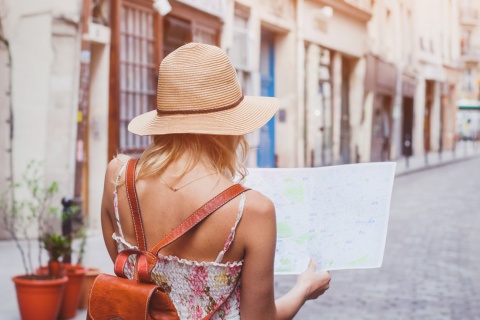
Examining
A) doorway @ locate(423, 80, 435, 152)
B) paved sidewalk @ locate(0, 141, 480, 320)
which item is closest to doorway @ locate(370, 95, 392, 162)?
doorway @ locate(423, 80, 435, 152)

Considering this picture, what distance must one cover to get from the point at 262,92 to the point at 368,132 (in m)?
9.81

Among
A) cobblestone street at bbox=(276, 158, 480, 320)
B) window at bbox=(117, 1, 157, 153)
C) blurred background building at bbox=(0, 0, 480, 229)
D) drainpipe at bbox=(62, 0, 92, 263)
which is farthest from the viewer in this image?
window at bbox=(117, 1, 157, 153)

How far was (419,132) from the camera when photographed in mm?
41375

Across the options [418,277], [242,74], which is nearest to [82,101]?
[418,277]

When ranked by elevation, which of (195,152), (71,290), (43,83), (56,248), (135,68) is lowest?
(71,290)

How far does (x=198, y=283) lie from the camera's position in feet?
7.46

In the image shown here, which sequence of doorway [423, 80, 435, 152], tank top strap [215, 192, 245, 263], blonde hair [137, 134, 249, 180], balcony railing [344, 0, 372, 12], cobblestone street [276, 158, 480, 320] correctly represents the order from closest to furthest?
tank top strap [215, 192, 245, 263] < blonde hair [137, 134, 249, 180] < cobblestone street [276, 158, 480, 320] < balcony railing [344, 0, 372, 12] < doorway [423, 80, 435, 152]

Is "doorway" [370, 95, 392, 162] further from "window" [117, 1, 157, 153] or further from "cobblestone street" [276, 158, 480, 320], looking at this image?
"window" [117, 1, 157, 153]

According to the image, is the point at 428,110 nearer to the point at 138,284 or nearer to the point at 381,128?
the point at 381,128

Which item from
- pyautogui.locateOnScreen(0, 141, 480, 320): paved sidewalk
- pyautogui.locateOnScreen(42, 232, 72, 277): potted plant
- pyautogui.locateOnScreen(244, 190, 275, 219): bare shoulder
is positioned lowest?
pyautogui.locateOnScreen(0, 141, 480, 320): paved sidewalk

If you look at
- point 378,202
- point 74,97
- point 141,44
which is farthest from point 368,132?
point 378,202

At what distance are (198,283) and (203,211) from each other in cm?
21

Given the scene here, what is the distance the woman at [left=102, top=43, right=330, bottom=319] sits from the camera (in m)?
2.19

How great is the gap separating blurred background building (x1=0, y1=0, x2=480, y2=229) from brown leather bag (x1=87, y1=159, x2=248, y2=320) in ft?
1.84
